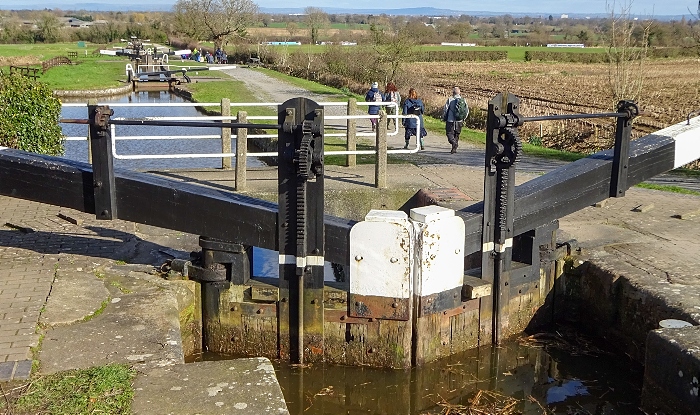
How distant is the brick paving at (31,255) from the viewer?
17.5 feet

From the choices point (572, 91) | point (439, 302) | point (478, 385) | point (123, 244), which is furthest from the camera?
point (572, 91)

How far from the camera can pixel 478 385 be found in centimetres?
701

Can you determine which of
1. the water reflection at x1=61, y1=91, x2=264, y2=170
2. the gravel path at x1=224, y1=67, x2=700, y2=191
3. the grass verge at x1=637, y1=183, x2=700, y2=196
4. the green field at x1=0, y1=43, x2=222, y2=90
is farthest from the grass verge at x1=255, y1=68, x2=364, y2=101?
the grass verge at x1=637, y1=183, x2=700, y2=196

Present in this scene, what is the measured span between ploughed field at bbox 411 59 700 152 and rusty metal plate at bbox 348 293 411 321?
12.5 meters

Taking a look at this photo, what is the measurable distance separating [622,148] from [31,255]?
6175mm

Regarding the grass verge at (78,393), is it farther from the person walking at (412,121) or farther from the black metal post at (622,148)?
the person walking at (412,121)

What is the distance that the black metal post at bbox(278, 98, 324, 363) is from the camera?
6629mm

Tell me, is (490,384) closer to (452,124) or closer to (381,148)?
(381,148)

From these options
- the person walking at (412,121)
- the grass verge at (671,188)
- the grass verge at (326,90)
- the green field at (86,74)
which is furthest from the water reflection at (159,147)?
the green field at (86,74)

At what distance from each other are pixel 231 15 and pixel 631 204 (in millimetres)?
61217

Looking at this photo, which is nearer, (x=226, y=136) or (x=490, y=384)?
(x=490, y=384)

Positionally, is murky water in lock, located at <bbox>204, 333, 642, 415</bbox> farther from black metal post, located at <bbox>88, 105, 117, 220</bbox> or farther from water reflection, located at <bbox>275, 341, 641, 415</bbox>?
black metal post, located at <bbox>88, 105, 117, 220</bbox>

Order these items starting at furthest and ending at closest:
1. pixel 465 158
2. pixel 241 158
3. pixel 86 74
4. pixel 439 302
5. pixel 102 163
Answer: pixel 86 74 → pixel 465 158 → pixel 241 158 → pixel 439 302 → pixel 102 163

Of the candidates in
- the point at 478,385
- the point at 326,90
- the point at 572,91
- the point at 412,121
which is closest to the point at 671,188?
the point at 412,121
